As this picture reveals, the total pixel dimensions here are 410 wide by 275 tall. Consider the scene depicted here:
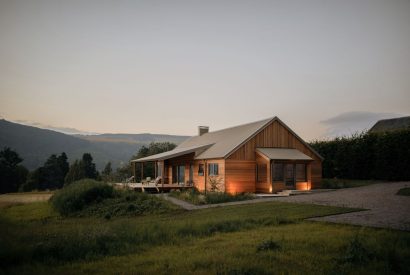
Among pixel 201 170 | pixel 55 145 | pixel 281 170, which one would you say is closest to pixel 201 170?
pixel 201 170

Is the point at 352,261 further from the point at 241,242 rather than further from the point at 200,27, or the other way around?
the point at 200,27

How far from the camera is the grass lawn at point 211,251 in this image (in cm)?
680

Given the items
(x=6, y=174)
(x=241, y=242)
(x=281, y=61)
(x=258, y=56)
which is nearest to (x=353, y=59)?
(x=281, y=61)

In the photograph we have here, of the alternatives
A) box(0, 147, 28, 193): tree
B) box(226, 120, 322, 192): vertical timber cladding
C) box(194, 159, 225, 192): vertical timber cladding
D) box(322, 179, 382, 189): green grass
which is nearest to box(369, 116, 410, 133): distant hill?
box(322, 179, 382, 189): green grass

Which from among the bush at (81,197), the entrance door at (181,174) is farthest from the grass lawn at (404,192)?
the entrance door at (181,174)

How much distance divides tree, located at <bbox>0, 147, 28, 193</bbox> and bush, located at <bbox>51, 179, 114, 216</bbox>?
2075 inches

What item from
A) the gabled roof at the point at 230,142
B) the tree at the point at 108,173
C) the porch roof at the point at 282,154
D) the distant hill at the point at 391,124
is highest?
the distant hill at the point at 391,124

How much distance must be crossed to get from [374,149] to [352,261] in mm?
22152

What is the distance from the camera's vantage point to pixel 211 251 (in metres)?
8.05

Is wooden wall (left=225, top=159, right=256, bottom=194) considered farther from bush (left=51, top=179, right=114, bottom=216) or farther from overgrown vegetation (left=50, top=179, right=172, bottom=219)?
bush (left=51, top=179, right=114, bottom=216)

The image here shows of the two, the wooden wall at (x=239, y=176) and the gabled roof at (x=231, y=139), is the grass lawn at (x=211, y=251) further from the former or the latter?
the gabled roof at (x=231, y=139)

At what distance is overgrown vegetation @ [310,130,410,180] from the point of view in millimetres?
24734

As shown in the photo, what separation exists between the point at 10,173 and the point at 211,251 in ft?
225

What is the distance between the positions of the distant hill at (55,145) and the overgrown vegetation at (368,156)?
342ft
